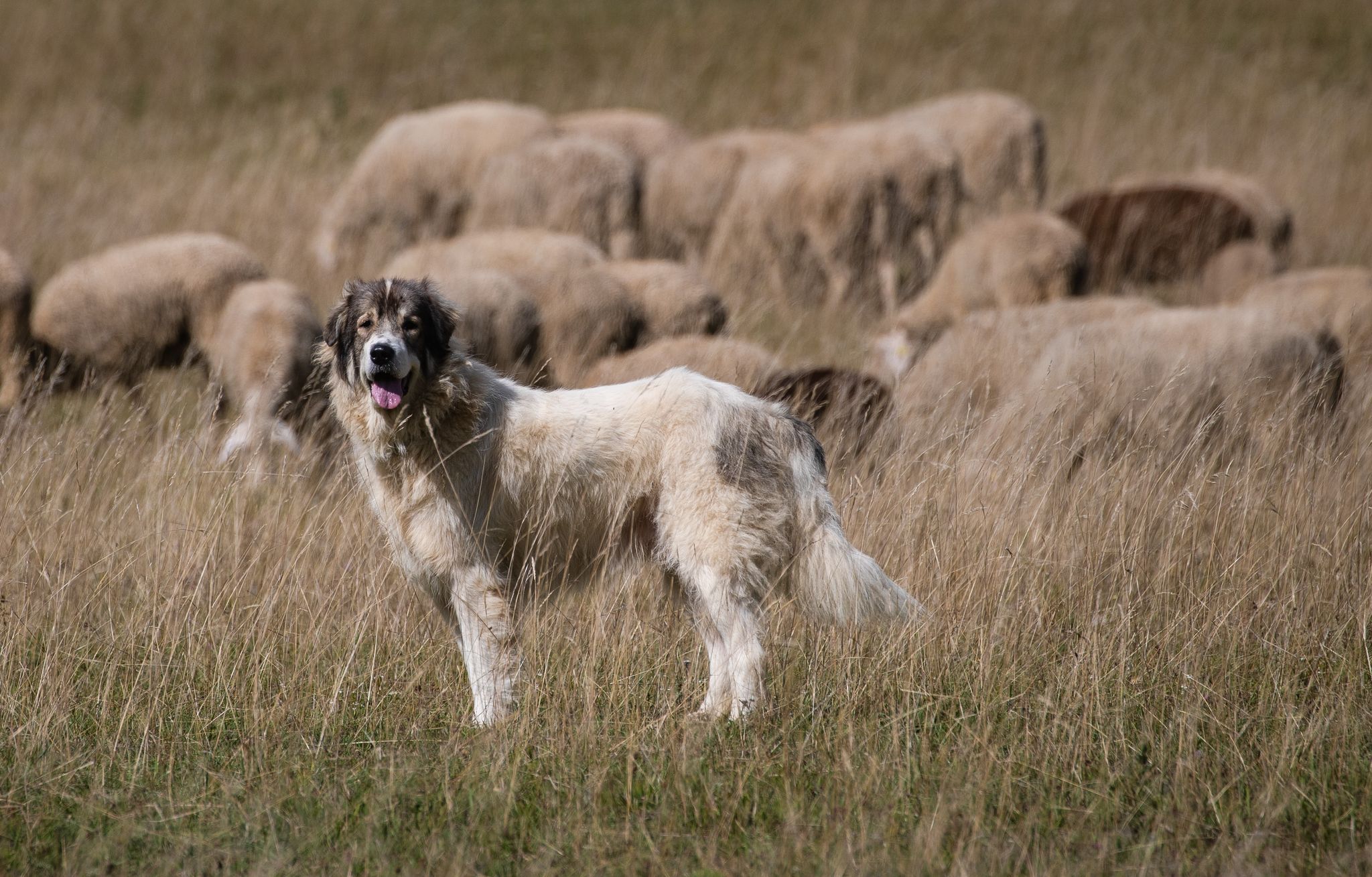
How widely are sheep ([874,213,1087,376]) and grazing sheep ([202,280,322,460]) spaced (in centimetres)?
482

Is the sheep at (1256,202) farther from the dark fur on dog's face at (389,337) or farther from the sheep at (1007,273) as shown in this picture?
the dark fur on dog's face at (389,337)

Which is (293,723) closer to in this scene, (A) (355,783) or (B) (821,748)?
(A) (355,783)

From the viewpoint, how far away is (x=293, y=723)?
3854mm

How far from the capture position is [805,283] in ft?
41.1

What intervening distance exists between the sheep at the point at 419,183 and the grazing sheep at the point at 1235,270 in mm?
6536

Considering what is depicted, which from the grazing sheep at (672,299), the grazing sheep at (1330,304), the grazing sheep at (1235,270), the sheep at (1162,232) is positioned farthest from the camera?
the sheep at (1162,232)

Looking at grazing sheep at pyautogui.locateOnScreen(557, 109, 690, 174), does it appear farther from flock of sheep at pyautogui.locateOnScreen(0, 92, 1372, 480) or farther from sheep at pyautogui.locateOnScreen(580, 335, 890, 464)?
sheep at pyautogui.locateOnScreen(580, 335, 890, 464)

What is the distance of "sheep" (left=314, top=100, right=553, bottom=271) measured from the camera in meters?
12.9

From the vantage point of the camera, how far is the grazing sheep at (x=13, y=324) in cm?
797

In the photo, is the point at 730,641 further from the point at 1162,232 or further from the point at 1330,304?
the point at 1162,232

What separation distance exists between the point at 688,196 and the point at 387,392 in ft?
31.0

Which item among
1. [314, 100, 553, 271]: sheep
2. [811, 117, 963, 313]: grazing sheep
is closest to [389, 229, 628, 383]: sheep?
[314, 100, 553, 271]: sheep

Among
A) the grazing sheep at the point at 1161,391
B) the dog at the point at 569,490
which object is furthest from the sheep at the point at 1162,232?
the dog at the point at 569,490

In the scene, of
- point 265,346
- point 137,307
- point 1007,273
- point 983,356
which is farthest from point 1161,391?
point 137,307
